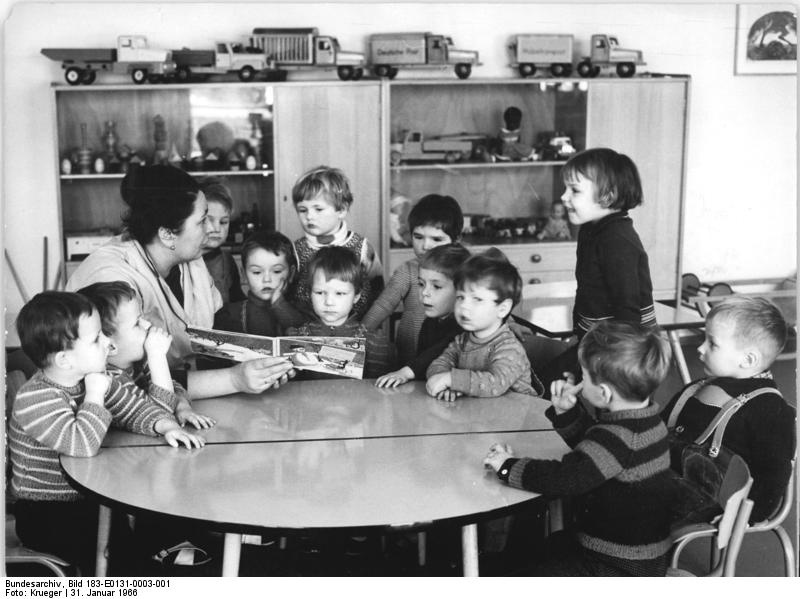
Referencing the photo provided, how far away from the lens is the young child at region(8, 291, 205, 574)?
6.56 ft

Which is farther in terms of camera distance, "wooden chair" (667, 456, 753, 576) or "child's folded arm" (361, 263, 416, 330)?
"child's folded arm" (361, 263, 416, 330)

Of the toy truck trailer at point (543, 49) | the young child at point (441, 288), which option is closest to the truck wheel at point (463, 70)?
the toy truck trailer at point (543, 49)

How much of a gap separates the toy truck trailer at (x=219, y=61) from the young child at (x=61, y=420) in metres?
2.63

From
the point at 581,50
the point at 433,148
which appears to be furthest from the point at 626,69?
the point at 433,148

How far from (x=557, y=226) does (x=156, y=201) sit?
9.24ft

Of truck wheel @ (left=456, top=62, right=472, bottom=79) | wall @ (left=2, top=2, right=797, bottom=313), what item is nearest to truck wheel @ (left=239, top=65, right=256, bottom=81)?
wall @ (left=2, top=2, right=797, bottom=313)

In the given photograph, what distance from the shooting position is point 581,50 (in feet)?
16.6

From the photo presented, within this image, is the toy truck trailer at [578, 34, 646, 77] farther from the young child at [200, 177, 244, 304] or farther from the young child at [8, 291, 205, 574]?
the young child at [8, 291, 205, 574]

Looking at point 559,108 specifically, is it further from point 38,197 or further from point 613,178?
point 38,197

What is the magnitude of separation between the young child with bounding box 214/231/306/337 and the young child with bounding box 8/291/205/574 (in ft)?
2.88

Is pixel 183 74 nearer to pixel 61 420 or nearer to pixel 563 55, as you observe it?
pixel 563 55

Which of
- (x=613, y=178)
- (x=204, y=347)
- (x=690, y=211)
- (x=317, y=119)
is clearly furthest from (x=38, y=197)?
(x=690, y=211)

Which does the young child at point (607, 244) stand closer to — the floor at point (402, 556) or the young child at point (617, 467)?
the floor at point (402, 556)

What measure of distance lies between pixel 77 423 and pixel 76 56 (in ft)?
9.32
